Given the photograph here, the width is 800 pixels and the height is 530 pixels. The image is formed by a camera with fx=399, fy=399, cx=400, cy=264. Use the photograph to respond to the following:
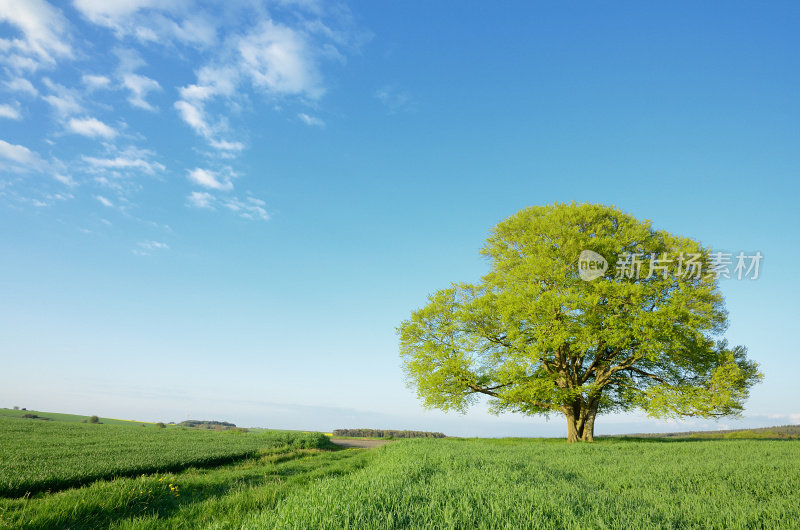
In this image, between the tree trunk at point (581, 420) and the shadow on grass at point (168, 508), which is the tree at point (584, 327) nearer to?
the tree trunk at point (581, 420)

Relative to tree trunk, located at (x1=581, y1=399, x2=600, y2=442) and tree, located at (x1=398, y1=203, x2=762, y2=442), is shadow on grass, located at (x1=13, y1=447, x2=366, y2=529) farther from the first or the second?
tree trunk, located at (x1=581, y1=399, x2=600, y2=442)

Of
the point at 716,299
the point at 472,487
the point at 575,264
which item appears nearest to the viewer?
the point at 472,487

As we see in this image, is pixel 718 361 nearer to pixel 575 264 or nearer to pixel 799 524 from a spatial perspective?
pixel 575 264

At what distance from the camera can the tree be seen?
23203mm

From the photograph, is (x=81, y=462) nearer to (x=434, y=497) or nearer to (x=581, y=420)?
(x=434, y=497)

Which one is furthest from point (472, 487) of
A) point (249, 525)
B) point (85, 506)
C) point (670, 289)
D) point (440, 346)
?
point (670, 289)

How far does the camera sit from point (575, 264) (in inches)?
1046

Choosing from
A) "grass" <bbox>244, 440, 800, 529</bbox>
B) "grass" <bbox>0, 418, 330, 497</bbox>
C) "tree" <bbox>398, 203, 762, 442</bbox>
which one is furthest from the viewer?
"tree" <bbox>398, 203, 762, 442</bbox>

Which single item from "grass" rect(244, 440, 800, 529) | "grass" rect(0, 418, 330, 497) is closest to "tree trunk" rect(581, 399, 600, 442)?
"grass" rect(244, 440, 800, 529)

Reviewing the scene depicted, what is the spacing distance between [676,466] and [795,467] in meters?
3.26

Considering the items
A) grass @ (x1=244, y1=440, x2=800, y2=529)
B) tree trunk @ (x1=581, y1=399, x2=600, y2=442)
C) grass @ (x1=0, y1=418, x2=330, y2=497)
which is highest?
grass @ (x1=244, y1=440, x2=800, y2=529)

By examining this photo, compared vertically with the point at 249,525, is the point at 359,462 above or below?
below

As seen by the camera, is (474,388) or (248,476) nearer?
(248,476)

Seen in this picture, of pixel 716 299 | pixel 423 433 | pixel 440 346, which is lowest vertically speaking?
pixel 423 433
